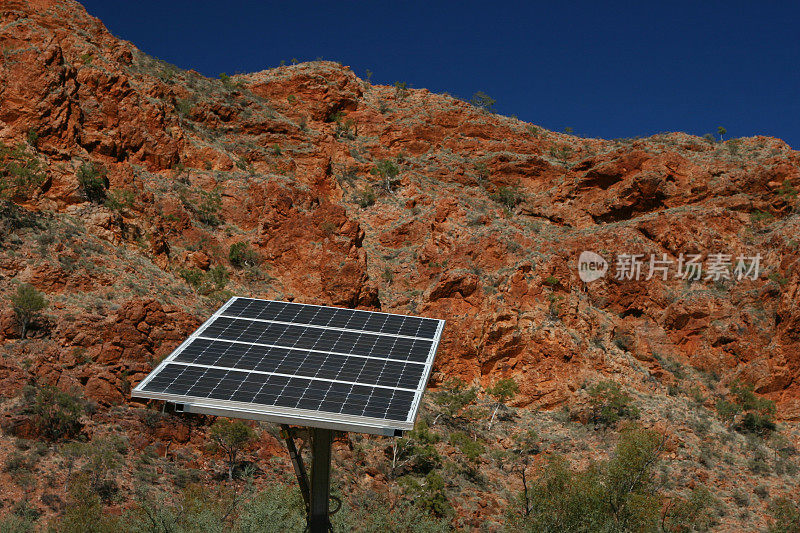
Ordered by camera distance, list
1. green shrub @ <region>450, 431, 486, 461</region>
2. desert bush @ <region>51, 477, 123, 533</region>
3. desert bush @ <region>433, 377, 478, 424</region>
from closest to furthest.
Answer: desert bush @ <region>51, 477, 123, 533</region>
green shrub @ <region>450, 431, 486, 461</region>
desert bush @ <region>433, 377, 478, 424</region>

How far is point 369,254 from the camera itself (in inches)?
1705

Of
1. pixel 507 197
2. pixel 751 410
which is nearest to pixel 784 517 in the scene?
pixel 751 410

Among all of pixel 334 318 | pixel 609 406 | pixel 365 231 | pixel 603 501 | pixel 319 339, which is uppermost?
pixel 365 231

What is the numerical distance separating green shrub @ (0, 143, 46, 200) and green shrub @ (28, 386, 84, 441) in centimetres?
1243

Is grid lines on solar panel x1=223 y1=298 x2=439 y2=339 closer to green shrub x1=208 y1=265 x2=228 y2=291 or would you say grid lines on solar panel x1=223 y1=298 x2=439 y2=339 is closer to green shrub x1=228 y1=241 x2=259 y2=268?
green shrub x1=208 y1=265 x2=228 y2=291

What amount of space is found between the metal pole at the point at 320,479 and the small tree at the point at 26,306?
53.2 ft

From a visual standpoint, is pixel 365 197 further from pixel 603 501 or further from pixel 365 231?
pixel 603 501

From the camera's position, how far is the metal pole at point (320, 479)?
1095 centimetres

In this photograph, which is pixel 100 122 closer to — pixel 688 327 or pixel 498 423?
pixel 498 423

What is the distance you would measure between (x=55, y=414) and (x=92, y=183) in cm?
1576

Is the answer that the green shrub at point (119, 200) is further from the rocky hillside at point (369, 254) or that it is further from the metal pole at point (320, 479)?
the metal pole at point (320, 479)

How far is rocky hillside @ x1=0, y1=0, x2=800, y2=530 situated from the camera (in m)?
23.2

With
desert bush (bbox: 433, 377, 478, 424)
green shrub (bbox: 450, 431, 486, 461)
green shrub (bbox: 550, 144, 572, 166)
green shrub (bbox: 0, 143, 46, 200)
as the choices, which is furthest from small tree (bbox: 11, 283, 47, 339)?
green shrub (bbox: 550, 144, 572, 166)

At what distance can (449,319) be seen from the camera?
3709 centimetres
